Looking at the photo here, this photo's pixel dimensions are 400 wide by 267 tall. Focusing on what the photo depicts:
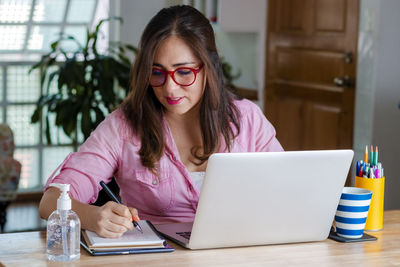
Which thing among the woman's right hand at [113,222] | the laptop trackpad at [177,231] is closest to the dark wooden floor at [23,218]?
the laptop trackpad at [177,231]

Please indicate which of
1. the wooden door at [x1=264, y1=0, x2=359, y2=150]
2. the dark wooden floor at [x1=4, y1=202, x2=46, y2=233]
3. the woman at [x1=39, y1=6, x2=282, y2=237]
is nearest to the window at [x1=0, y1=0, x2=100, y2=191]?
the dark wooden floor at [x1=4, y1=202, x2=46, y2=233]

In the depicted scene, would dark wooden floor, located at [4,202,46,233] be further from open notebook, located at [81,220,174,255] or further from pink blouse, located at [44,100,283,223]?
open notebook, located at [81,220,174,255]

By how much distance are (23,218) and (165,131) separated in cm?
299

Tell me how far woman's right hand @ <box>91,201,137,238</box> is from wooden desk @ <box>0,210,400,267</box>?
77mm

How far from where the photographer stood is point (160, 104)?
6.83 ft

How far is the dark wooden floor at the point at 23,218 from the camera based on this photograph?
450 cm

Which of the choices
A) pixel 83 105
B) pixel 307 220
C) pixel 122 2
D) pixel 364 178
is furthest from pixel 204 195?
pixel 122 2

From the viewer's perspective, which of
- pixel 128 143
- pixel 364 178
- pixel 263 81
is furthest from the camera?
pixel 263 81

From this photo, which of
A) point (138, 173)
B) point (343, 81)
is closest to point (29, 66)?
point (343, 81)

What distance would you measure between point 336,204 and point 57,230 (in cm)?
66

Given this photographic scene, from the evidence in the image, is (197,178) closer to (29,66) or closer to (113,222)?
(113,222)

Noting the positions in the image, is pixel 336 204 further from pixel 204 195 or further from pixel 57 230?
A: pixel 57 230

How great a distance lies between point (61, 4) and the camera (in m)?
5.49

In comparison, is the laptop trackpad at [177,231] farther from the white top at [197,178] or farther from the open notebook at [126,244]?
the white top at [197,178]
